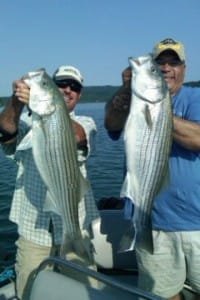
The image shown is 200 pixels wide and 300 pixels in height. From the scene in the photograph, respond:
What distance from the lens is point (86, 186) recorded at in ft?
14.9

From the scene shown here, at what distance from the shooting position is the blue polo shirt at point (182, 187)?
4.53 m

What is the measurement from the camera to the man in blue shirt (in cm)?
450

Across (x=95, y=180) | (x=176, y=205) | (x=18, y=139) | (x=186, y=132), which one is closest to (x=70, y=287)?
(x=176, y=205)

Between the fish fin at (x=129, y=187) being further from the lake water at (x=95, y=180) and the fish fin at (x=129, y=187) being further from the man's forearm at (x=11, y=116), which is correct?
the lake water at (x=95, y=180)

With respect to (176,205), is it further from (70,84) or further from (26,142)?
(70,84)

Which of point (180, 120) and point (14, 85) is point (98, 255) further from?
point (14, 85)

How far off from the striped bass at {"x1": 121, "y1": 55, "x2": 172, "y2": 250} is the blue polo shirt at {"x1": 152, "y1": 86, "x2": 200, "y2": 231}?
41cm

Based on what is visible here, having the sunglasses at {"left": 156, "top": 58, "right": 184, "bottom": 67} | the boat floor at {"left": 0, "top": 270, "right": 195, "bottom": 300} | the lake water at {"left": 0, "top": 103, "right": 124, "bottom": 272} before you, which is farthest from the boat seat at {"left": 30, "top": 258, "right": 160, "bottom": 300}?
the lake water at {"left": 0, "top": 103, "right": 124, "bottom": 272}

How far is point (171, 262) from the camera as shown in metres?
4.75

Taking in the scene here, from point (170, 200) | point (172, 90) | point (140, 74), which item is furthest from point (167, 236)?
point (140, 74)

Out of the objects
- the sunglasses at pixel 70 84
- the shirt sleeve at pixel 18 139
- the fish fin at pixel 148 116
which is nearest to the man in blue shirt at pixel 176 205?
the fish fin at pixel 148 116

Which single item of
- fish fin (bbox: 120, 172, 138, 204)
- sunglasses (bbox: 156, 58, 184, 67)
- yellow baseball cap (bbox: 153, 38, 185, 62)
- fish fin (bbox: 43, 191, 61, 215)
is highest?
yellow baseball cap (bbox: 153, 38, 185, 62)

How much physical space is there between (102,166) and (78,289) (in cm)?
1849

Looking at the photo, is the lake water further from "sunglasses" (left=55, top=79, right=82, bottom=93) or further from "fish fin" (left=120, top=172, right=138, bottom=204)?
"fish fin" (left=120, top=172, right=138, bottom=204)
